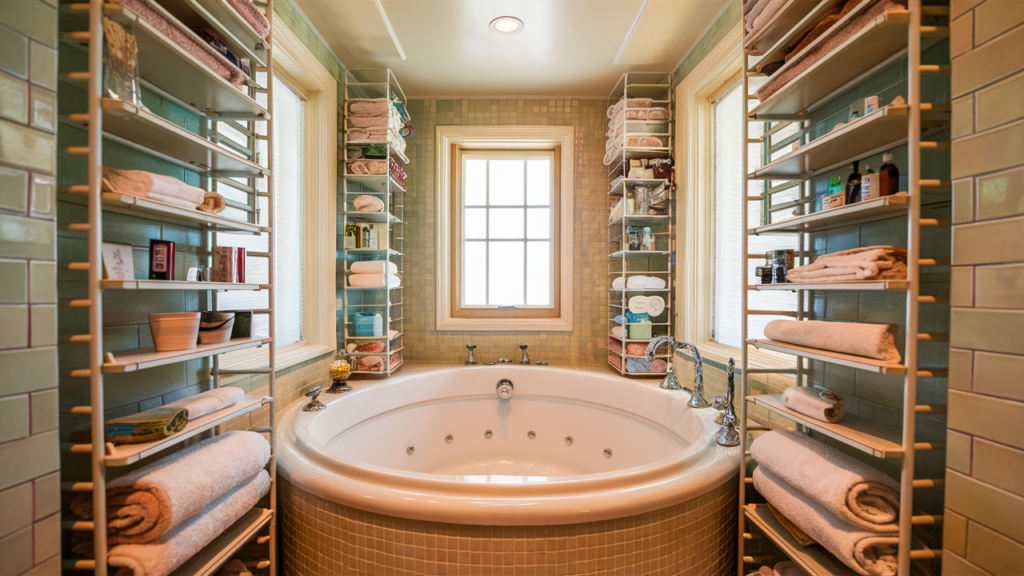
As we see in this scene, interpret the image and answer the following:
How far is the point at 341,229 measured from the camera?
88.4 inches

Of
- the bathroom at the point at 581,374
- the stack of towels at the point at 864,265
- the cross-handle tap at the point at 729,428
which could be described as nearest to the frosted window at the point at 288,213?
the bathroom at the point at 581,374

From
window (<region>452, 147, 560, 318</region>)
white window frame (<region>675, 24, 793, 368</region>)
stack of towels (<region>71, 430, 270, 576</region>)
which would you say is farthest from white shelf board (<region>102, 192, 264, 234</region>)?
white window frame (<region>675, 24, 793, 368</region>)

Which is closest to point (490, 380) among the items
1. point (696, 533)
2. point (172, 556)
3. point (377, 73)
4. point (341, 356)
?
point (341, 356)

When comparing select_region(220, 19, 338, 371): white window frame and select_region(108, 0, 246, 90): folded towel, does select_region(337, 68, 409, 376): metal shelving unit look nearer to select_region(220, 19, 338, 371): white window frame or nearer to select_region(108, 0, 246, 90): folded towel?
select_region(220, 19, 338, 371): white window frame

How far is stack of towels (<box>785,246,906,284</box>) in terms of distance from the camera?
85cm

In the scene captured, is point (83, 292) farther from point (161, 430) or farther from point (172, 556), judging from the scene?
point (172, 556)

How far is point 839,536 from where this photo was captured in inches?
34.2

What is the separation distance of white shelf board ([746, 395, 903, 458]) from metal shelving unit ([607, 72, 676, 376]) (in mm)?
1127

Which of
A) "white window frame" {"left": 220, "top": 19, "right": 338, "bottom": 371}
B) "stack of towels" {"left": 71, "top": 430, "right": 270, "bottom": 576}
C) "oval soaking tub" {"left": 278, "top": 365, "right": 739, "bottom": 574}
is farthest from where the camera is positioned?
"white window frame" {"left": 220, "top": 19, "right": 338, "bottom": 371}

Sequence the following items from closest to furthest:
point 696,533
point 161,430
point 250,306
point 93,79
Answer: point 93,79
point 161,430
point 696,533
point 250,306

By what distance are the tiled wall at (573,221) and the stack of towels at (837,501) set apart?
1548 mm

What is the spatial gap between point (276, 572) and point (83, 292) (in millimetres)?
968

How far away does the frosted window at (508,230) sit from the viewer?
8.98 feet

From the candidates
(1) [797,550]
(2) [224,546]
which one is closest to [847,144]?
(1) [797,550]
